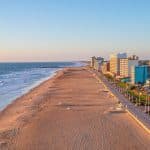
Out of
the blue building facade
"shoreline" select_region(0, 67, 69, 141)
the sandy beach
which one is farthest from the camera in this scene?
the blue building facade

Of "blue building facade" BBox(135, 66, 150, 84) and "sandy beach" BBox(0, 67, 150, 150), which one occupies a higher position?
"blue building facade" BBox(135, 66, 150, 84)

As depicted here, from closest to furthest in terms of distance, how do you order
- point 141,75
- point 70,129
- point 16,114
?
point 70,129, point 16,114, point 141,75

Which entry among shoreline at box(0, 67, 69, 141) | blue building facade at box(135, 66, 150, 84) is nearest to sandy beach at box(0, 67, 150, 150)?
shoreline at box(0, 67, 69, 141)

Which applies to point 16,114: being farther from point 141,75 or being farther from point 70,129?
point 141,75

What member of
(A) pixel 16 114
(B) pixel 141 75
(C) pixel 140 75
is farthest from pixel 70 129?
(C) pixel 140 75

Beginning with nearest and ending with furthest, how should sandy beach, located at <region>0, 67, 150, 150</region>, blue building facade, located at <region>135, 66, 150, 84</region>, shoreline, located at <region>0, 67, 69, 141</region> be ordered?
sandy beach, located at <region>0, 67, 150, 150</region>, shoreline, located at <region>0, 67, 69, 141</region>, blue building facade, located at <region>135, 66, 150, 84</region>

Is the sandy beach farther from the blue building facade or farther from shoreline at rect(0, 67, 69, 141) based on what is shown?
the blue building facade

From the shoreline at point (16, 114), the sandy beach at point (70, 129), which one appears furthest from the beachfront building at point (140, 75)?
the sandy beach at point (70, 129)

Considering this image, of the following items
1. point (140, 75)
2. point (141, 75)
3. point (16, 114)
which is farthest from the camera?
point (140, 75)

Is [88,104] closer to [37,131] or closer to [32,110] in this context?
[32,110]

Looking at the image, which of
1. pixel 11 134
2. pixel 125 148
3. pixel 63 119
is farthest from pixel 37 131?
pixel 125 148

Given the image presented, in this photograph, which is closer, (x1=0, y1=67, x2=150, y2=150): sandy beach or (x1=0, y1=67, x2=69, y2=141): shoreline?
(x1=0, y1=67, x2=150, y2=150): sandy beach
